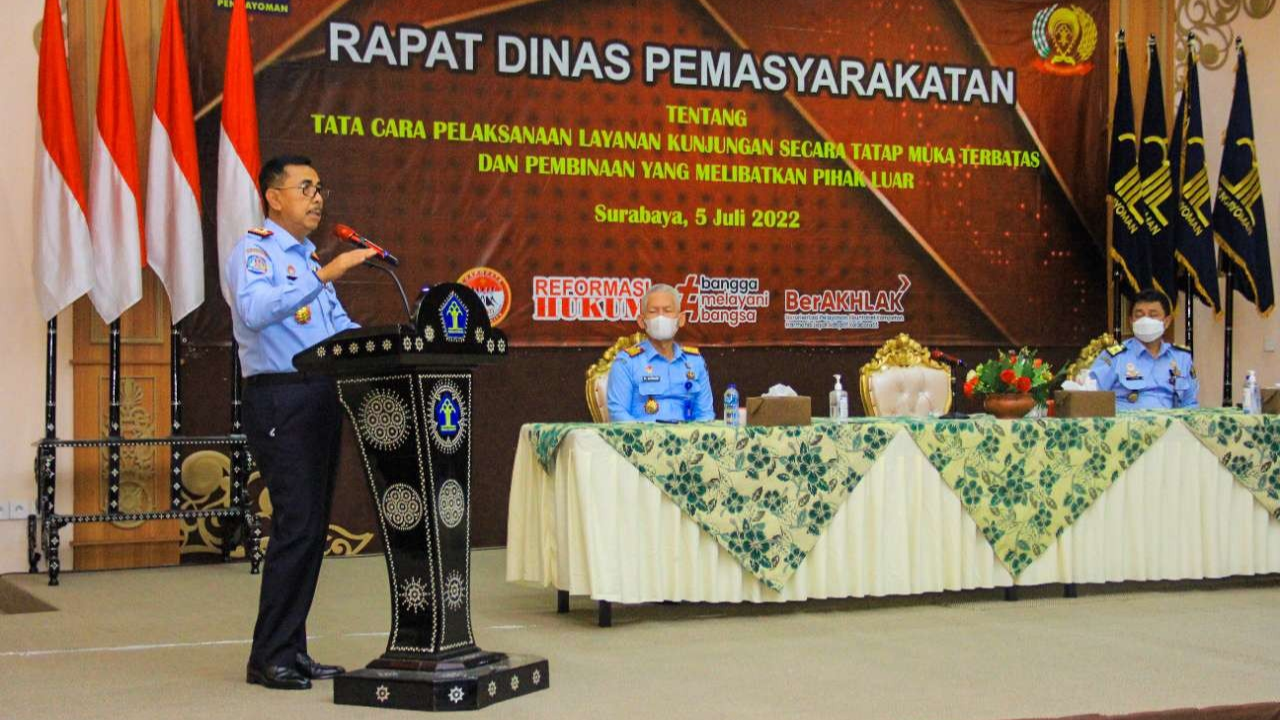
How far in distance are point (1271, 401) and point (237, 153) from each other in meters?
4.21

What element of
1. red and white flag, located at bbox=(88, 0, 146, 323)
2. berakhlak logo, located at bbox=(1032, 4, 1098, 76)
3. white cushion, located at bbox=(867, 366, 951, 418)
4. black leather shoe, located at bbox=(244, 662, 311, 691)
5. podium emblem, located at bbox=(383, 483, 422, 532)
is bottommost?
black leather shoe, located at bbox=(244, 662, 311, 691)

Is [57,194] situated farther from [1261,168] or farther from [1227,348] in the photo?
[1261,168]

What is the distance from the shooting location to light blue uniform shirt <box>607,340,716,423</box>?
5426 mm

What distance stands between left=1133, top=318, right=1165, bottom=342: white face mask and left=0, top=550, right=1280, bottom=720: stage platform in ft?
3.43

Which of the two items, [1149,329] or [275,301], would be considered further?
[1149,329]

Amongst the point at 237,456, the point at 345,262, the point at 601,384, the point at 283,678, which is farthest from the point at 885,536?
the point at 237,456

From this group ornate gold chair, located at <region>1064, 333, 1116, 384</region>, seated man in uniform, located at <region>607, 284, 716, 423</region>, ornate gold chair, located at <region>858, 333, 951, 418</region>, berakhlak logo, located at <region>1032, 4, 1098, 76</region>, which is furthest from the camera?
berakhlak logo, located at <region>1032, 4, 1098, 76</region>

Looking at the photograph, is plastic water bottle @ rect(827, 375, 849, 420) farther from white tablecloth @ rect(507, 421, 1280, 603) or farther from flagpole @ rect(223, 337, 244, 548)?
flagpole @ rect(223, 337, 244, 548)

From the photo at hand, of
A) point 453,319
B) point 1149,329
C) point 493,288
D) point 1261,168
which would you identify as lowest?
point 453,319

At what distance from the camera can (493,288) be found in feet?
23.0

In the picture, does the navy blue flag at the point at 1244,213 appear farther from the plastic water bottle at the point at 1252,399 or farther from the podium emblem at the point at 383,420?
the podium emblem at the point at 383,420

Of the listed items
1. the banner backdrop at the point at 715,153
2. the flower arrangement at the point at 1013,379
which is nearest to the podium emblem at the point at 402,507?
the flower arrangement at the point at 1013,379

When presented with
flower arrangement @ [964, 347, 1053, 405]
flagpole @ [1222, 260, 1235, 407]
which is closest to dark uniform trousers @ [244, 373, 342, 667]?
flower arrangement @ [964, 347, 1053, 405]

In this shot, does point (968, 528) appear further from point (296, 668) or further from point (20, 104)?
point (20, 104)
